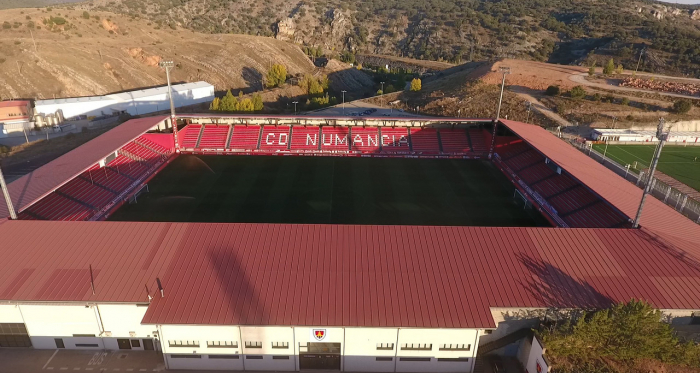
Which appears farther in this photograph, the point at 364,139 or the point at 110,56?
the point at 110,56

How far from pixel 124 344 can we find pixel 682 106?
75.0 metres

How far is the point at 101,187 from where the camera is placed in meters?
31.9

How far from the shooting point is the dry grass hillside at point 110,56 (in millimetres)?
70625

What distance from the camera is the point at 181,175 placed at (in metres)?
37.9

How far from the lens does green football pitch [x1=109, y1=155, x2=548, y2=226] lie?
98.9 feet

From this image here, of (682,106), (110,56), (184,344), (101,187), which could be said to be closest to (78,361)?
(184,344)

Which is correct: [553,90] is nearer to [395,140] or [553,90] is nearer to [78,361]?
[395,140]

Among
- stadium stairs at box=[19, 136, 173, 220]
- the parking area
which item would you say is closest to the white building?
stadium stairs at box=[19, 136, 173, 220]

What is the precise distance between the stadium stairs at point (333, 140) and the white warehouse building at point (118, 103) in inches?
974

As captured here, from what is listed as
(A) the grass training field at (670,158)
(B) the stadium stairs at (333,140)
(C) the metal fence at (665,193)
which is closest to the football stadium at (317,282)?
(C) the metal fence at (665,193)

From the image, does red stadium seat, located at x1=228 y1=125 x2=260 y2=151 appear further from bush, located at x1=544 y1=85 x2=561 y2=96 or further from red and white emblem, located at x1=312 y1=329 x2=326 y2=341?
bush, located at x1=544 y1=85 x2=561 y2=96

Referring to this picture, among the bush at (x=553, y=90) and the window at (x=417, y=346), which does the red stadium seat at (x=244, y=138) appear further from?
the bush at (x=553, y=90)

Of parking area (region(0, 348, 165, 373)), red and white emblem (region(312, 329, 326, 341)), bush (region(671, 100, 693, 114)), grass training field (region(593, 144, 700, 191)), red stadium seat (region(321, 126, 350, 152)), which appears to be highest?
bush (region(671, 100, 693, 114))

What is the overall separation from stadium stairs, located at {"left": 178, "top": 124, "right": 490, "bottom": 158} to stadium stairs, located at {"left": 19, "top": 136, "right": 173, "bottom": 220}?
5.13 metres
